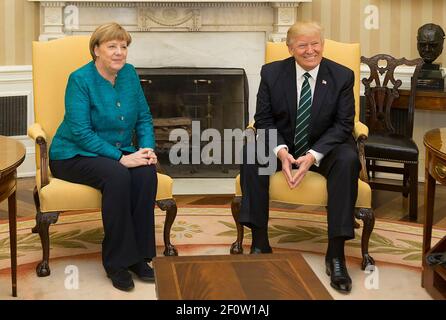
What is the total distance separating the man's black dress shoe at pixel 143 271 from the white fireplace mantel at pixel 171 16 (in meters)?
2.66

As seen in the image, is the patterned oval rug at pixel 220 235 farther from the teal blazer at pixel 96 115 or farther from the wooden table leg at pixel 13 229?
the teal blazer at pixel 96 115

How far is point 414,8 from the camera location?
5820 millimetres

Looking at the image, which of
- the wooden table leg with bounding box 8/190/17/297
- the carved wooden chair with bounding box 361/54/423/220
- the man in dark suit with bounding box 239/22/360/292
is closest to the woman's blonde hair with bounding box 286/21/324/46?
the man in dark suit with bounding box 239/22/360/292

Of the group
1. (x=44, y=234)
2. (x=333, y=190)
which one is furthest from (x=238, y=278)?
(x=44, y=234)

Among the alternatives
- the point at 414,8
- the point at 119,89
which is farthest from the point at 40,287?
the point at 414,8

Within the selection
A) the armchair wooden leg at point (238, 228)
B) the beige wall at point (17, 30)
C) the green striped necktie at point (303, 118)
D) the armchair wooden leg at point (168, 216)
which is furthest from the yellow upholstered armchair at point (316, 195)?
the beige wall at point (17, 30)

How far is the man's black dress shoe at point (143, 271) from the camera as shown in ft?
12.1

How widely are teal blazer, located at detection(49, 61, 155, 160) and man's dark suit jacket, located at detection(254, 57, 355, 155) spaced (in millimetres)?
673

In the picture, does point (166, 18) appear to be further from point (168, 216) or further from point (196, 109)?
point (168, 216)

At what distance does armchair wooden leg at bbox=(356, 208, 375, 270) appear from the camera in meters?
3.82

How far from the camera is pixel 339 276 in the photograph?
3631 millimetres

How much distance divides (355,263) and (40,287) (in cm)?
157

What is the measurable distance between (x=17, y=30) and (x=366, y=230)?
3293mm
